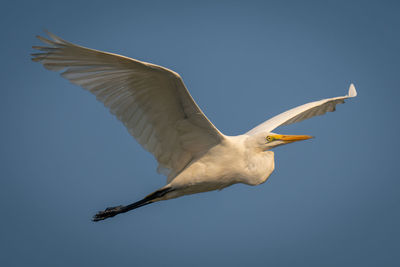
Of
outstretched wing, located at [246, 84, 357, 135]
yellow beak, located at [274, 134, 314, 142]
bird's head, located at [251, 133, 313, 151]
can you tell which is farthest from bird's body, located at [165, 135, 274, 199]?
outstretched wing, located at [246, 84, 357, 135]

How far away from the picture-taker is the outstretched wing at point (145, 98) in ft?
17.0

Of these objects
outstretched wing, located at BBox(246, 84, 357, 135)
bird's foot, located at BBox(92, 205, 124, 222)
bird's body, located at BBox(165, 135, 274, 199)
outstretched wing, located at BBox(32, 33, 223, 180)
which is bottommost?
bird's foot, located at BBox(92, 205, 124, 222)

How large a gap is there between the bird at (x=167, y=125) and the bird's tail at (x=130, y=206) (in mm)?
14

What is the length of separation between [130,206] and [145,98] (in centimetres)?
193

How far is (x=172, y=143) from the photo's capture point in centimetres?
626

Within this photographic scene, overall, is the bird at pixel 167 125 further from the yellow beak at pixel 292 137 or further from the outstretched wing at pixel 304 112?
the outstretched wing at pixel 304 112

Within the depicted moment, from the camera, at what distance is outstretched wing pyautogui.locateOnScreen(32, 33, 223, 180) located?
17.0ft

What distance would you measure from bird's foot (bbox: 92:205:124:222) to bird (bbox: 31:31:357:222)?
33mm

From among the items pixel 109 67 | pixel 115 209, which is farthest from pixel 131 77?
pixel 115 209

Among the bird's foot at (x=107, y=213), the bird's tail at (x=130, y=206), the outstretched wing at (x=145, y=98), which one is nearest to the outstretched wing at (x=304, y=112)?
the outstretched wing at (x=145, y=98)

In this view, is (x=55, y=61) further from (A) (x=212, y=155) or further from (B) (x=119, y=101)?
(A) (x=212, y=155)

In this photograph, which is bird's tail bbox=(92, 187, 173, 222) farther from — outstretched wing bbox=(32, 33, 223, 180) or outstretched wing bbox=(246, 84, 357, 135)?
outstretched wing bbox=(246, 84, 357, 135)

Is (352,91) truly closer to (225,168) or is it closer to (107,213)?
(225,168)

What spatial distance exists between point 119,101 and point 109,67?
0.51m
